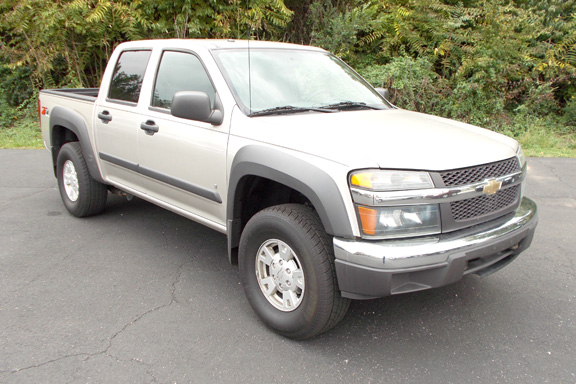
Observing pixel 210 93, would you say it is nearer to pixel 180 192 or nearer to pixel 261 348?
pixel 180 192

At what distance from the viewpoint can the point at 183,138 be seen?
366 centimetres

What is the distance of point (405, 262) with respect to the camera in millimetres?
2525

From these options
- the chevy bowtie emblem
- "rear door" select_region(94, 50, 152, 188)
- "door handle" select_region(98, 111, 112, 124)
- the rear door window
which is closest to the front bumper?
the chevy bowtie emblem

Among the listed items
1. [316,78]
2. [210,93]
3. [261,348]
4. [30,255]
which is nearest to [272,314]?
[261,348]

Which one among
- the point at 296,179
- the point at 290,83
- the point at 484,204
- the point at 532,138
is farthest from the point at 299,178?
the point at 532,138

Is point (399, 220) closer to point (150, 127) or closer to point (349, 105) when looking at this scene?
point (349, 105)

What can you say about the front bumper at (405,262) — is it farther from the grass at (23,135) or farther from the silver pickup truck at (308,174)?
the grass at (23,135)

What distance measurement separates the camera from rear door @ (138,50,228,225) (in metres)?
3.48

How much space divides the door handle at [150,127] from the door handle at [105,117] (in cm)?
64

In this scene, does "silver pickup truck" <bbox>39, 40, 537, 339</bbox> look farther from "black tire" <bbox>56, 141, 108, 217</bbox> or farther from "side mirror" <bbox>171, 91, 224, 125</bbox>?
"black tire" <bbox>56, 141, 108, 217</bbox>

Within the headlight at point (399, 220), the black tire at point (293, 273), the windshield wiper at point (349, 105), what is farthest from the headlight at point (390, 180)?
the windshield wiper at point (349, 105)

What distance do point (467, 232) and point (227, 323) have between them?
164 cm

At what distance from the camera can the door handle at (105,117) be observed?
Answer: 14.8 feet

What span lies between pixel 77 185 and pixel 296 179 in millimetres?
3374
